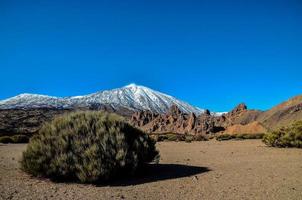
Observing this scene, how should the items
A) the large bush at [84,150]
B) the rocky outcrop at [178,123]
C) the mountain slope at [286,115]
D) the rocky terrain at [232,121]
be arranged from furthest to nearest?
the rocky outcrop at [178,123] < the mountain slope at [286,115] < the rocky terrain at [232,121] < the large bush at [84,150]

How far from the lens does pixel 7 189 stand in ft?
31.0

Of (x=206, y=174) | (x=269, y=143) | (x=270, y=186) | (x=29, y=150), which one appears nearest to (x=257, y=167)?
(x=206, y=174)

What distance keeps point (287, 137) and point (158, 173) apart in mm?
12694

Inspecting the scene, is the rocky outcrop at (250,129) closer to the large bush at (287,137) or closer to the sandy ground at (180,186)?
the large bush at (287,137)

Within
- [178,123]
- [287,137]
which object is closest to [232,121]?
[178,123]

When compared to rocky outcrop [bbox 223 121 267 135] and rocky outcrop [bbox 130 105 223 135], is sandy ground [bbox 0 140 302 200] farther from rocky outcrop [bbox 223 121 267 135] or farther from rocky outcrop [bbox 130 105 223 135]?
rocky outcrop [bbox 130 105 223 135]

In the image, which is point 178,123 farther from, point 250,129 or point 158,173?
point 158,173

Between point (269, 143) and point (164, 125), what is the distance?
54898 millimetres

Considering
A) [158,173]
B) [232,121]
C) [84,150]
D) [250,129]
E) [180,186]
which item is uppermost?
[232,121]

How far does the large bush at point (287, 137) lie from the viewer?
71.8 feet

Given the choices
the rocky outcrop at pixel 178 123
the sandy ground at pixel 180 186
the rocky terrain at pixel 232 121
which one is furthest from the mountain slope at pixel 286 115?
the sandy ground at pixel 180 186

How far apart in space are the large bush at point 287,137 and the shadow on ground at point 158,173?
10.4 meters

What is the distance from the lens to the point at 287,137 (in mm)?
22344

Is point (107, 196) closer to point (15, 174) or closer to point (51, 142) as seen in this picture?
point (51, 142)
